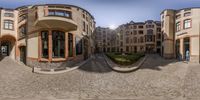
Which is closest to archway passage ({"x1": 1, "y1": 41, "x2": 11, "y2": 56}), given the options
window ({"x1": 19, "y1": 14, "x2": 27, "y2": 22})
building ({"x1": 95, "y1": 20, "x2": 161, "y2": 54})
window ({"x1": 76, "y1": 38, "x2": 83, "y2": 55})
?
window ({"x1": 19, "y1": 14, "x2": 27, "y2": 22})

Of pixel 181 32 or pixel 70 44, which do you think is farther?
pixel 181 32

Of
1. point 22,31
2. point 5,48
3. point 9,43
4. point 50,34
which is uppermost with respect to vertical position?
point 22,31

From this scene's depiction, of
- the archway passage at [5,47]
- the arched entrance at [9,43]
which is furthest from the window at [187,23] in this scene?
the archway passage at [5,47]

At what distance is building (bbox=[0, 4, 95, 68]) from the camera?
19703mm

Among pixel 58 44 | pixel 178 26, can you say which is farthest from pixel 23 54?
pixel 178 26

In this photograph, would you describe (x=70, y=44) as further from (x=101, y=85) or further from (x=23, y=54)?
(x=101, y=85)

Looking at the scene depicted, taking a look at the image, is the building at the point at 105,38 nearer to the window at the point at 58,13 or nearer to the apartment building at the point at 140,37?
the apartment building at the point at 140,37

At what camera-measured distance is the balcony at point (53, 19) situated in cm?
1922

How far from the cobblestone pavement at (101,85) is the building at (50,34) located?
2850 mm

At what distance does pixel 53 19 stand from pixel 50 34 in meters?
1.99

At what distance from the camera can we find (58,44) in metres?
21.0

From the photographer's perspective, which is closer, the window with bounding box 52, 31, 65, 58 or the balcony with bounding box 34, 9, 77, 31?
the balcony with bounding box 34, 9, 77, 31

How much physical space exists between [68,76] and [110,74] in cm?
420

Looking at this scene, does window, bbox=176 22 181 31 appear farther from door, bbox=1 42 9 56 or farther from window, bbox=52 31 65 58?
door, bbox=1 42 9 56
